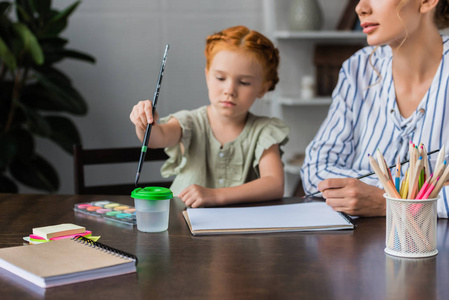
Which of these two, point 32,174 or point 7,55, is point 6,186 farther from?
point 7,55

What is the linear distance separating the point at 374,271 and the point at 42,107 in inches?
98.5

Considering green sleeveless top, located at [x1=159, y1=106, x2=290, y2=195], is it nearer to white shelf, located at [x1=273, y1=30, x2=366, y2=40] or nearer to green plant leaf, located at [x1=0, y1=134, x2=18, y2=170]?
green plant leaf, located at [x1=0, y1=134, x2=18, y2=170]

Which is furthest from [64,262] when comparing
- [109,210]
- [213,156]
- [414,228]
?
[213,156]

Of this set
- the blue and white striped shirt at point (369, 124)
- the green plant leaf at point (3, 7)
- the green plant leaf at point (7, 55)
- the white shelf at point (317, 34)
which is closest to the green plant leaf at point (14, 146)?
the green plant leaf at point (7, 55)

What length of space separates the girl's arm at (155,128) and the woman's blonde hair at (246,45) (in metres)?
0.25

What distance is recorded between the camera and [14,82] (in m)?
2.94

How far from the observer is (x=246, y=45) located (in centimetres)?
167

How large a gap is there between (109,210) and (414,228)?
0.68m

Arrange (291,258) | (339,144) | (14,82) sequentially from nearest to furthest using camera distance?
(291,258)
(339,144)
(14,82)

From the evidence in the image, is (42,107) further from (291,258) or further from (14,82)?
(291,258)

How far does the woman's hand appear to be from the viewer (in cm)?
121

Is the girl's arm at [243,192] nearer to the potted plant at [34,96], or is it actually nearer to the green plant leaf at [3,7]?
the potted plant at [34,96]

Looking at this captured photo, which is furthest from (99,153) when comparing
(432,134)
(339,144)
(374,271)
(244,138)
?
(374,271)

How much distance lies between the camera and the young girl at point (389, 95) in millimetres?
1468
